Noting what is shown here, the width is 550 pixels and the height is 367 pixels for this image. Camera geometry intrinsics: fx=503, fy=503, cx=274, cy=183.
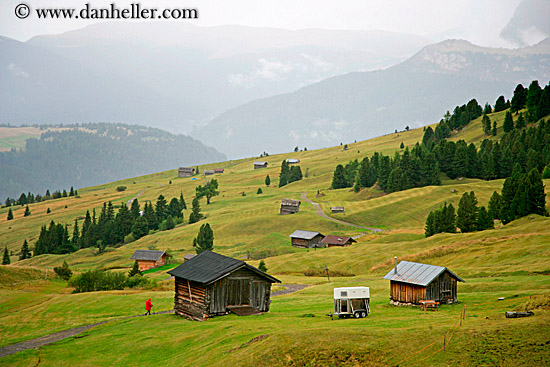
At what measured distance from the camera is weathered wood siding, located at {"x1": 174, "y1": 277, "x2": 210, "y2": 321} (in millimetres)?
41094

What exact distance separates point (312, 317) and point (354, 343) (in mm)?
12018

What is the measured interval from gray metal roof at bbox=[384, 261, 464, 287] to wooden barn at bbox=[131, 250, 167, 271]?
79485mm

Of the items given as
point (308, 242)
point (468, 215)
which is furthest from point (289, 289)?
point (308, 242)

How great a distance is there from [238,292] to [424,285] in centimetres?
1515

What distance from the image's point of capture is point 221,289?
137 ft

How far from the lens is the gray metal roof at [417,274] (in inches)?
1585

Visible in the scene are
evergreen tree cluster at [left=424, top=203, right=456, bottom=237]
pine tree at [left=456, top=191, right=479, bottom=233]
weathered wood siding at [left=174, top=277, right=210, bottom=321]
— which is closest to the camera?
weathered wood siding at [left=174, top=277, right=210, bottom=321]

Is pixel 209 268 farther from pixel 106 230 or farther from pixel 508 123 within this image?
pixel 508 123

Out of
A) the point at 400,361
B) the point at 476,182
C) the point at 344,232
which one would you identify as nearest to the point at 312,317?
the point at 400,361

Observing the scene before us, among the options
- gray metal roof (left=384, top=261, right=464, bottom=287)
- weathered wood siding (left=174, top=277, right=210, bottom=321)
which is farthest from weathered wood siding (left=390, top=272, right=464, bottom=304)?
weathered wood siding (left=174, top=277, right=210, bottom=321)

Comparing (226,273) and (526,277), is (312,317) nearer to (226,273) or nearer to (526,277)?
(226,273)

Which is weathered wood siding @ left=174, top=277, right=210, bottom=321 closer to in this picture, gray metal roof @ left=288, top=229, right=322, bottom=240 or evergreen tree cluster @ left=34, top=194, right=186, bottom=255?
gray metal roof @ left=288, top=229, right=322, bottom=240

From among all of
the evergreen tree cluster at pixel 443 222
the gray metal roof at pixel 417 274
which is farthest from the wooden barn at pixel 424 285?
the evergreen tree cluster at pixel 443 222

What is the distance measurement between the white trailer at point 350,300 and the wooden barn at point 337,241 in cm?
7545
